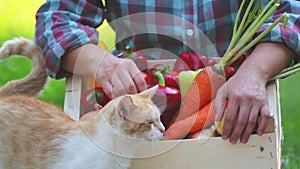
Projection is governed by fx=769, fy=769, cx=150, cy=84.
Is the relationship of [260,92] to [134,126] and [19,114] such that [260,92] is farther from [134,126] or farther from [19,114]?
[19,114]

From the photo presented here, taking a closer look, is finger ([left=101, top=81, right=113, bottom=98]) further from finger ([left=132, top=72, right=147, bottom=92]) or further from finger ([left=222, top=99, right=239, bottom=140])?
finger ([left=222, top=99, right=239, bottom=140])

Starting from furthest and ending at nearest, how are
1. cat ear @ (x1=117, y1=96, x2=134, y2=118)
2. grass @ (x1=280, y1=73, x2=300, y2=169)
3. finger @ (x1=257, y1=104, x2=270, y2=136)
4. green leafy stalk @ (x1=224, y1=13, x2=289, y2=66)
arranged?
grass @ (x1=280, y1=73, x2=300, y2=169)
green leafy stalk @ (x1=224, y1=13, x2=289, y2=66)
finger @ (x1=257, y1=104, x2=270, y2=136)
cat ear @ (x1=117, y1=96, x2=134, y2=118)

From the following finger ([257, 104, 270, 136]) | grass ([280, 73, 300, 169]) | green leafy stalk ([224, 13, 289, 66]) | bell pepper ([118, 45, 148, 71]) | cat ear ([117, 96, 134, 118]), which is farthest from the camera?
grass ([280, 73, 300, 169])

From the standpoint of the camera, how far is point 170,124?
1951 mm

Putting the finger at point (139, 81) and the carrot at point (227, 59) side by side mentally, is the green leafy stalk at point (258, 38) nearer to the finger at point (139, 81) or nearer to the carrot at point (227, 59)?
the carrot at point (227, 59)

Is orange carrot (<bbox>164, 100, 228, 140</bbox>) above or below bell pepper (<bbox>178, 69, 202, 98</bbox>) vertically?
below

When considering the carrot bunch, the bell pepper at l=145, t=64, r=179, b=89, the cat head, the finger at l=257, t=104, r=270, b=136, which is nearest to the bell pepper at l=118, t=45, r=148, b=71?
the bell pepper at l=145, t=64, r=179, b=89

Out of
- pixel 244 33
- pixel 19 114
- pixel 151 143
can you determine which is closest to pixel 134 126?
pixel 151 143

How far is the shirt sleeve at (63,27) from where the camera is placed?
211cm

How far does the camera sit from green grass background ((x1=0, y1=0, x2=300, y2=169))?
9.71ft

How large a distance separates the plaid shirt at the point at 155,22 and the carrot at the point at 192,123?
1.01 feet

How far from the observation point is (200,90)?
1.98 metres

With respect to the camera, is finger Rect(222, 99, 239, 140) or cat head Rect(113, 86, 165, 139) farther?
finger Rect(222, 99, 239, 140)

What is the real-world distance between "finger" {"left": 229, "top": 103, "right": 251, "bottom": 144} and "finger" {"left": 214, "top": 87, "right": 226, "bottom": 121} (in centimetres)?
4
